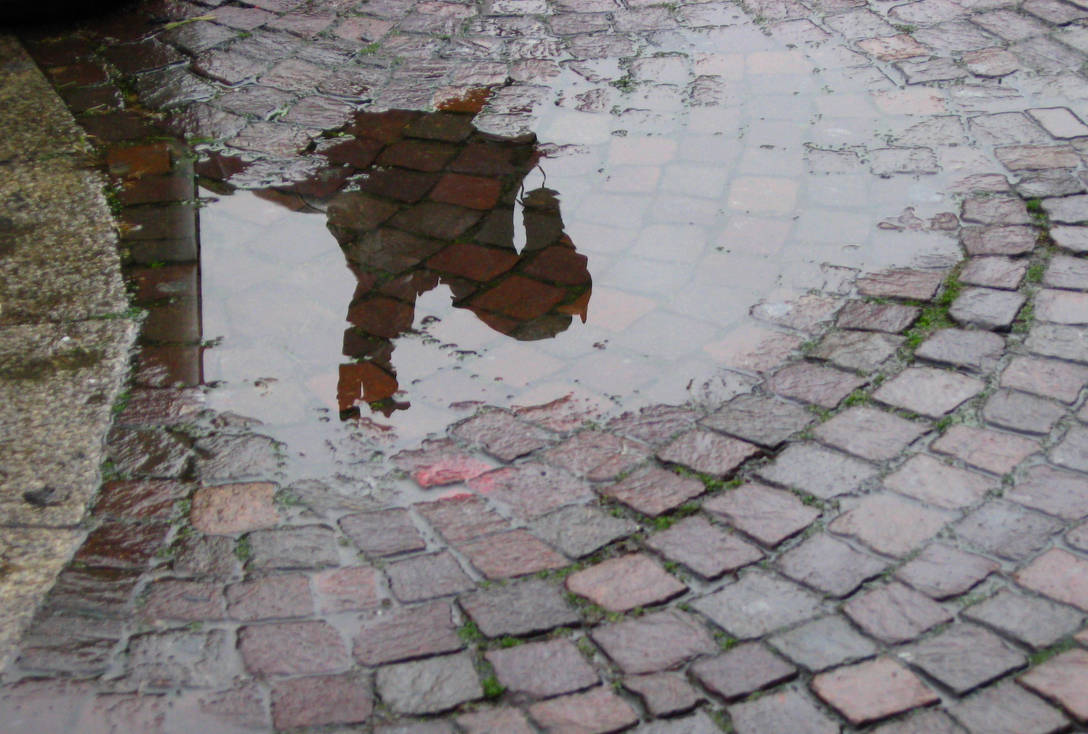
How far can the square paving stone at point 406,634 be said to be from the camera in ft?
8.12

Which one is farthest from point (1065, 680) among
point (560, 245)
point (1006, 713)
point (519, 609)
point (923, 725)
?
point (560, 245)

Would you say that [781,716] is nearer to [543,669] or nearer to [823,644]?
[823,644]

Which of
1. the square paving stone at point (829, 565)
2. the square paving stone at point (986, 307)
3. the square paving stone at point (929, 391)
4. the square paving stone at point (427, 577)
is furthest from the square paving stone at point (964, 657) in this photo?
the square paving stone at point (986, 307)

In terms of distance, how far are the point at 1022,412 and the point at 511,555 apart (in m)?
Answer: 1.53

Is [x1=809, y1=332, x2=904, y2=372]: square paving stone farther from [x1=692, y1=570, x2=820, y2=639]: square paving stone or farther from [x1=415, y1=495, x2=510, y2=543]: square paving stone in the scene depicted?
[x1=415, y1=495, x2=510, y2=543]: square paving stone

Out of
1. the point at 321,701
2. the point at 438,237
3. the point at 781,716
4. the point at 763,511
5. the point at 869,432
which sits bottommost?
the point at 321,701

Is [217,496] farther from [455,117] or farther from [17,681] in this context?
[455,117]

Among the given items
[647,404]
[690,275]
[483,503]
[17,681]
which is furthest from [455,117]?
[17,681]

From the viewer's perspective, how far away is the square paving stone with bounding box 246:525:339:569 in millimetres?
2734

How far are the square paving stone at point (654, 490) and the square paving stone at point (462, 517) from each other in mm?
326

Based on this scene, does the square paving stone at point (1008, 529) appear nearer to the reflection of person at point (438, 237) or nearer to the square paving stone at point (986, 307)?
the square paving stone at point (986, 307)

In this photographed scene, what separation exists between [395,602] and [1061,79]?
3.85m

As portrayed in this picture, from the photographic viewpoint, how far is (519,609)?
8.48 ft

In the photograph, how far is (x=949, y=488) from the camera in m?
2.84
